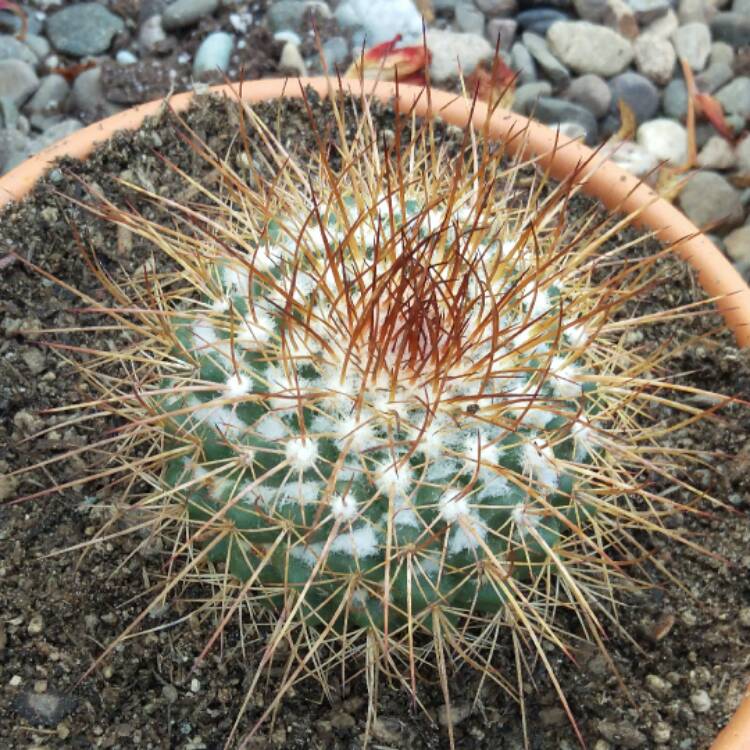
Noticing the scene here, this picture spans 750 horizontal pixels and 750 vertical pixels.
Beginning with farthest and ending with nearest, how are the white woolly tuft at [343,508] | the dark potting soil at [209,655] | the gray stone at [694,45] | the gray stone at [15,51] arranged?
the gray stone at [694,45], the gray stone at [15,51], the dark potting soil at [209,655], the white woolly tuft at [343,508]

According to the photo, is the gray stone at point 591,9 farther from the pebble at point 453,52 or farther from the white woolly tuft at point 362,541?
the white woolly tuft at point 362,541

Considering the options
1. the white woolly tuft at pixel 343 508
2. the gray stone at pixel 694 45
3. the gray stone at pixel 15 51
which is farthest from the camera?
the gray stone at pixel 694 45

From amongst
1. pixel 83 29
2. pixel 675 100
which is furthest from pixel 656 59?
pixel 83 29

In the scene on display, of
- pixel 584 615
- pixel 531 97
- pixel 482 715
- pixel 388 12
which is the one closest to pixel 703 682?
pixel 584 615

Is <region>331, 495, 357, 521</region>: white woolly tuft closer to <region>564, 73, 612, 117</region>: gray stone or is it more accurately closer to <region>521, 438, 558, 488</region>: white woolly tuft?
<region>521, 438, 558, 488</region>: white woolly tuft

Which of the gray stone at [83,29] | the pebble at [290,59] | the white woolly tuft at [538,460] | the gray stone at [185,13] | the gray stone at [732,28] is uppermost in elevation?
the gray stone at [732,28]

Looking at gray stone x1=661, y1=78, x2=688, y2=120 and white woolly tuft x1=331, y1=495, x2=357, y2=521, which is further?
gray stone x1=661, y1=78, x2=688, y2=120

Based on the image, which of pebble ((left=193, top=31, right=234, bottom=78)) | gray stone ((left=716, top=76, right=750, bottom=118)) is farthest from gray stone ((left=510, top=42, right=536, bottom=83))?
pebble ((left=193, top=31, right=234, bottom=78))

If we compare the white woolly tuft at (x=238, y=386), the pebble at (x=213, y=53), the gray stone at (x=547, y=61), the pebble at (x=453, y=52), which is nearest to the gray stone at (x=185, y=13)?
the pebble at (x=213, y=53)
